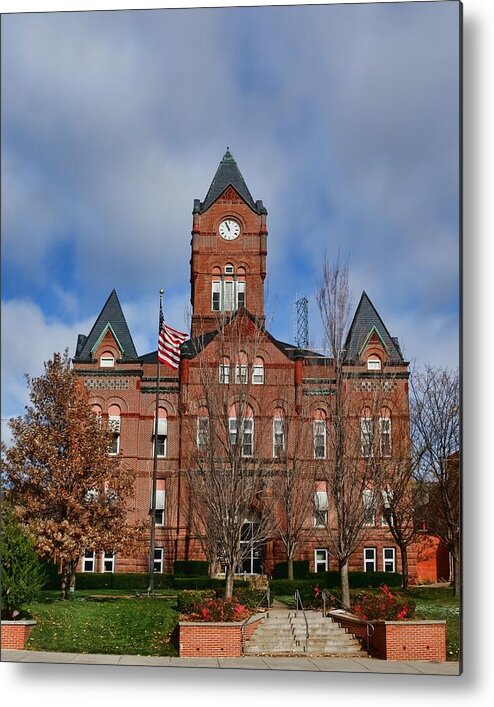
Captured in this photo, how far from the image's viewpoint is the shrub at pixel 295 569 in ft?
60.9

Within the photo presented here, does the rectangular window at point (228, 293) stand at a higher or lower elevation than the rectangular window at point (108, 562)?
higher

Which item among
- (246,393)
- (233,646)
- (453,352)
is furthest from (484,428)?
(246,393)

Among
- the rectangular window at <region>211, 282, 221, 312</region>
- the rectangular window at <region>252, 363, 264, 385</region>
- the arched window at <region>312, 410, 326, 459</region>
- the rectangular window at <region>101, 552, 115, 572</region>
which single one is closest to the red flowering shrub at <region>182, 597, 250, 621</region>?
the arched window at <region>312, 410, 326, 459</region>

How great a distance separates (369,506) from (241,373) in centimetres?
322

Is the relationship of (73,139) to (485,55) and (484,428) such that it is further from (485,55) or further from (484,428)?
(484,428)

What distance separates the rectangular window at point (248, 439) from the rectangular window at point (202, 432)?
660 millimetres

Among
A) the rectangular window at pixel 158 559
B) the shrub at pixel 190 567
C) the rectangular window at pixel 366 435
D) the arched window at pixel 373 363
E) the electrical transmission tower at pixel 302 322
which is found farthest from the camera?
the rectangular window at pixel 158 559

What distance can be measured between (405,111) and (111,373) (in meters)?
11.6

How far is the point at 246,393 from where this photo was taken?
15.3m

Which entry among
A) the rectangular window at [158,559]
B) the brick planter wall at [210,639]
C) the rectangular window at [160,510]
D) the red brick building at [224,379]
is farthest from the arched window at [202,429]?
the rectangular window at [158,559]

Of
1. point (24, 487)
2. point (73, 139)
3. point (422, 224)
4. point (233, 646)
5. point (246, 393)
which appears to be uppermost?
point (73, 139)

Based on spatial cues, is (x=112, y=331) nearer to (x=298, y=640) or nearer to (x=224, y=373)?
(x=224, y=373)

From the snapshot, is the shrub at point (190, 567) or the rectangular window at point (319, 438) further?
the shrub at point (190, 567)

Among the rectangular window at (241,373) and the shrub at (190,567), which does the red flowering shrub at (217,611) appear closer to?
the rectangular window at (241,373)
